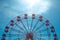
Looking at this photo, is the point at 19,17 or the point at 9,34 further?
the point at 19,17

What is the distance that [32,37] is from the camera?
91.4ft

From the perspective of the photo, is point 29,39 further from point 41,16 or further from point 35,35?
point 41,16

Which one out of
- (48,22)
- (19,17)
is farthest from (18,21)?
(48,22)

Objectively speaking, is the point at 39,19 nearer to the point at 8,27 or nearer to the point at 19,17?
the point at 19,17

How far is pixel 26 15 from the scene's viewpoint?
103 ft

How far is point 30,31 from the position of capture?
28.5 meters

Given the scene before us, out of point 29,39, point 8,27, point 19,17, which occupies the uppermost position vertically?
point 19,17

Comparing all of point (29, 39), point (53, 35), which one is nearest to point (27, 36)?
point (29, 39)

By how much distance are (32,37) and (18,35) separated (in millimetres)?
2919

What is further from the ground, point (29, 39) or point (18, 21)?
point (18, 21)

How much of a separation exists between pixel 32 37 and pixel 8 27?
600cm

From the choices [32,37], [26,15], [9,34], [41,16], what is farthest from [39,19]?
[9,34]

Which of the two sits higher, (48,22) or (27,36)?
(48,22)

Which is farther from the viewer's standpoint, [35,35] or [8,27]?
[8,27]
